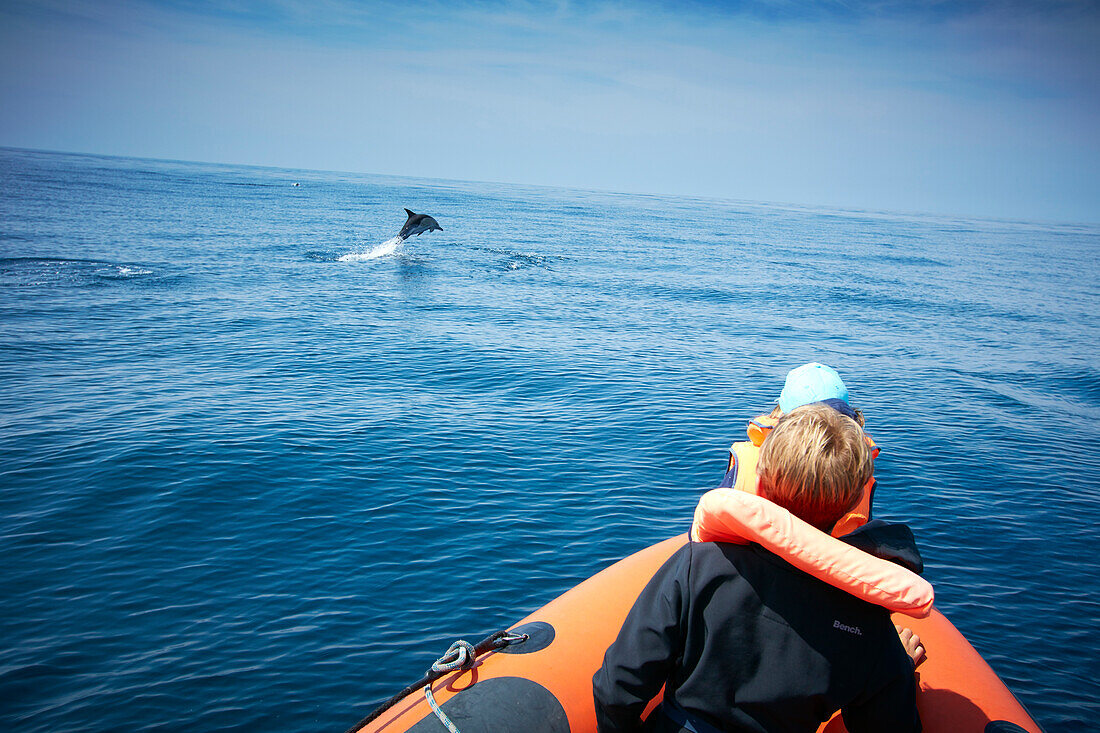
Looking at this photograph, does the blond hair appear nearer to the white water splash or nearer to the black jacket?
the black jacket

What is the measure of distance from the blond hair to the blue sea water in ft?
14.8

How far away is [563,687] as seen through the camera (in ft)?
13.2

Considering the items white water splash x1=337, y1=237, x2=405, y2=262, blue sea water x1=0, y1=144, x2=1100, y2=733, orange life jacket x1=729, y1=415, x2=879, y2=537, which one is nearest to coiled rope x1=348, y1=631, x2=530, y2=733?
blue sea water x1=0, y1=144, x2=1100, y2=733

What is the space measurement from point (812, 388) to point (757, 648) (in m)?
1.64

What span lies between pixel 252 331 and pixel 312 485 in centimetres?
874

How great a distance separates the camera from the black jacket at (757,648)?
2.31m

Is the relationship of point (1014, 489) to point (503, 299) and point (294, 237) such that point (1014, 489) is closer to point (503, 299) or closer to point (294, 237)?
point (503, 299)

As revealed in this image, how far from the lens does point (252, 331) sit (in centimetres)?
1653

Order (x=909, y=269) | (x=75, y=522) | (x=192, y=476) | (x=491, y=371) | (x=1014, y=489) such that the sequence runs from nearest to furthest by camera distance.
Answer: (x=75, y=522) < (x=192, y=476) < (x=1014, y=489) < (x=491, y=371) < (x=909, y=269)

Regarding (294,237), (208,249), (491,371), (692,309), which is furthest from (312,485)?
(294,237)

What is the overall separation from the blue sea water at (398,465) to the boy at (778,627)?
398 centimetres

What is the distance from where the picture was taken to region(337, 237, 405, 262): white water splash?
101ft

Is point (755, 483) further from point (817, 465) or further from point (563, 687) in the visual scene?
point (563, 687)

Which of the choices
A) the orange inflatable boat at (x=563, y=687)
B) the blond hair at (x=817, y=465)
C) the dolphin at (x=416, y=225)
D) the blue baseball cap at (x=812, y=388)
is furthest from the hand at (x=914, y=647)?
the dolphin at (x=416, y=225)
